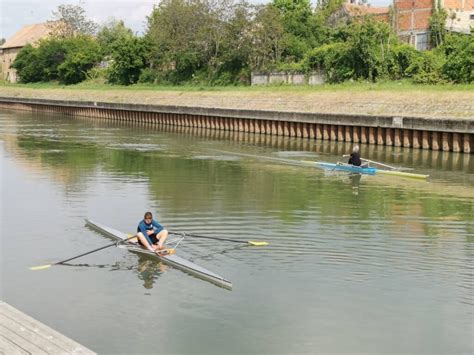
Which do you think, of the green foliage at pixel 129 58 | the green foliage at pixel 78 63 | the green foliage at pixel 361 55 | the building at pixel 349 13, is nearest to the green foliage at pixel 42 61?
the green foliage at pixel 78 63

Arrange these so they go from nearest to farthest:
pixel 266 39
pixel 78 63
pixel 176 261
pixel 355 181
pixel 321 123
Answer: pixel 176 261, pixel 355 181, pixel 321 123, pixel 266 39, pixel 78 63

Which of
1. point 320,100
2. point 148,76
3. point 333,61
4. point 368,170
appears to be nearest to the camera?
point 368,170

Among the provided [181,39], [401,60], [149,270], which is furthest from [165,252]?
[181,39]

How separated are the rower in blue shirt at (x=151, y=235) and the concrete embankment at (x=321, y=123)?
26.2 m

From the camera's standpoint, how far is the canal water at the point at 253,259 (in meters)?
13.1

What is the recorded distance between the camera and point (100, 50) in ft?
349

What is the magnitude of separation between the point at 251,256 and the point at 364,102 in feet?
118

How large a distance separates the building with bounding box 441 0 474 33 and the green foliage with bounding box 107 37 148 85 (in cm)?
3989

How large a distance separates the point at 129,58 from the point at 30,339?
8391 centimetres

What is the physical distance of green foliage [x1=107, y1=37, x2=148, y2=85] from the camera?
299ft

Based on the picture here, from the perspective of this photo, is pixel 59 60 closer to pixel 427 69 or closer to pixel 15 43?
pixel 15 43

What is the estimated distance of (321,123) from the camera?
4891 cm

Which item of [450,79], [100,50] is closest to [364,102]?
[450,79]

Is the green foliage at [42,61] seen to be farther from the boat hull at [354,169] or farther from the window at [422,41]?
the boat hull at [354,169]
